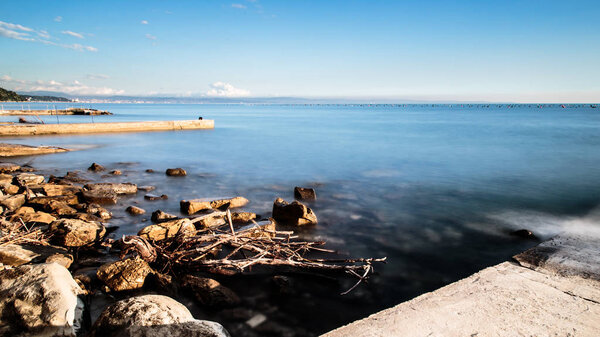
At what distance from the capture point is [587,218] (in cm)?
918

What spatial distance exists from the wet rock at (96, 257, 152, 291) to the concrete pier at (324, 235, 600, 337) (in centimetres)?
280

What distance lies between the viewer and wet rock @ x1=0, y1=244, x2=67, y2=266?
191 inches

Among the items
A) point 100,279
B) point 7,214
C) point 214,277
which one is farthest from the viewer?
point 7,214

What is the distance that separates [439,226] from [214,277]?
5750 millimetres

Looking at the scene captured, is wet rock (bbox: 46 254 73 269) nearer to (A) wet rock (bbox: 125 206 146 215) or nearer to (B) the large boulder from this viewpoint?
(B) the large boulder

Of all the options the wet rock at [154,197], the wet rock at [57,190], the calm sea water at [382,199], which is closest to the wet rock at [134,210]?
the calm sea water at [382,199]

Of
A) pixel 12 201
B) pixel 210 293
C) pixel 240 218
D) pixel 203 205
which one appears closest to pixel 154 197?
pixel 203 205

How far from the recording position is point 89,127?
3042 cm

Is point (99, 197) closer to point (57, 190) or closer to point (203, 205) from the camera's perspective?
point (57, 190)

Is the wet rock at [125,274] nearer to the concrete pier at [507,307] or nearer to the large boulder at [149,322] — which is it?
the large boulder at [149,322]

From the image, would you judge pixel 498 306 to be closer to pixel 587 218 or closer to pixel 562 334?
pixel 562 334

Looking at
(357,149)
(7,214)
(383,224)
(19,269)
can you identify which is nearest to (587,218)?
(383,224)

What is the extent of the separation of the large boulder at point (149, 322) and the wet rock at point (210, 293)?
4.71 feet

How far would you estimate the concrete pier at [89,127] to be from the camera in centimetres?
2681
